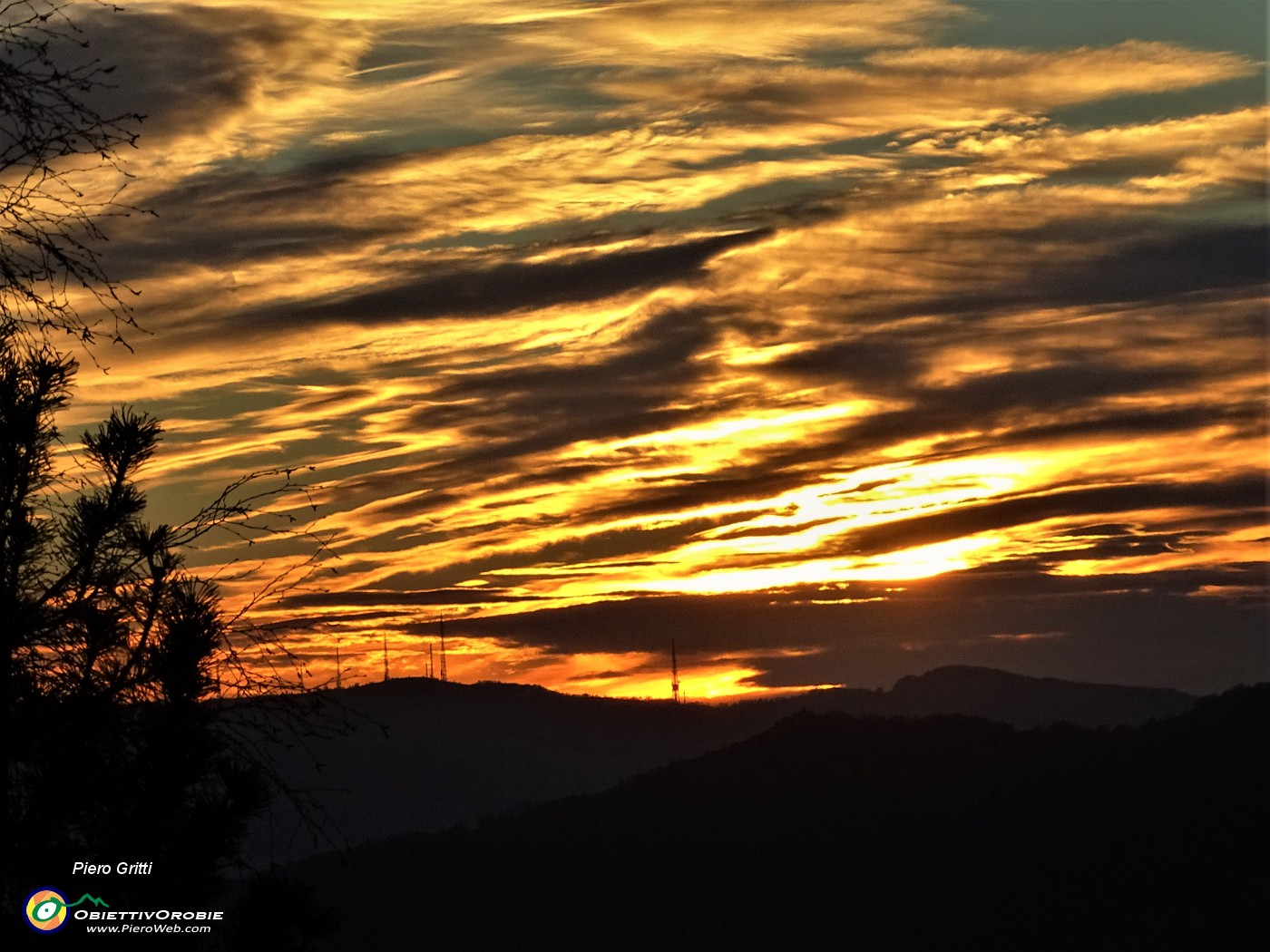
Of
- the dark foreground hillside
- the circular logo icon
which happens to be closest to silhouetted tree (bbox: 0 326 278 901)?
the circular logo icon

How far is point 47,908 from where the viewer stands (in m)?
9.64

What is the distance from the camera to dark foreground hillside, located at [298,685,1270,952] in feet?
472

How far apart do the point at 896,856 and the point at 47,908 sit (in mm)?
164537

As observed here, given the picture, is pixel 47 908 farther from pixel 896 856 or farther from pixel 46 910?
pixel 896 856

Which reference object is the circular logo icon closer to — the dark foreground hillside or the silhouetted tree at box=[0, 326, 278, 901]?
the silhouetted tree at box=[0, 326, 278, 901]

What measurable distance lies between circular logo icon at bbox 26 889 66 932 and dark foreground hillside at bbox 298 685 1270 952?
13670cm

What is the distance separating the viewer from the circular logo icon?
9508mm

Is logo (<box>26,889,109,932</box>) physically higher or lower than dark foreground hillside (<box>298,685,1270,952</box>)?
higher

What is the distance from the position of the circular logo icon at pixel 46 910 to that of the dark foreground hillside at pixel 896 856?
136701 millimetres

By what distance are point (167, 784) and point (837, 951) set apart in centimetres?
15375

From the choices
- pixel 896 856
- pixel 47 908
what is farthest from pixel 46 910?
pixel 896 856

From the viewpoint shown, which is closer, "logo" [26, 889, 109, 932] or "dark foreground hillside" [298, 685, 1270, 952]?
"logo" [26, 889, 109, 932]

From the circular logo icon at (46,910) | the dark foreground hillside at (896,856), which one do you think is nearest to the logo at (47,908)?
the circular logo icon at (46,910)

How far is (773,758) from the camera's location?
645ft
